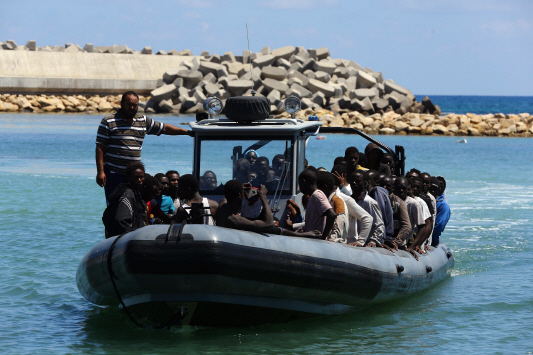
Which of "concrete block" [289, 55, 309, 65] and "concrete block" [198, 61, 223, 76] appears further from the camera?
"concrete block" [289, 55, 309, 65]

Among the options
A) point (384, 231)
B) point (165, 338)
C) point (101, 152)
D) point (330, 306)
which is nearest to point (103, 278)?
point (165, 338)

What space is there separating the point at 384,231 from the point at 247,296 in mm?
1982

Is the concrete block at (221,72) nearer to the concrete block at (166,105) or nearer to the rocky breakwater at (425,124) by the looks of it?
the concrete block at (166,105)

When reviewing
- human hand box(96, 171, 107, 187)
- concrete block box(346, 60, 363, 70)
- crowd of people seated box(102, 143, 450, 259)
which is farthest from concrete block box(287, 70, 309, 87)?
human hand box(96, 171, 107, 187)

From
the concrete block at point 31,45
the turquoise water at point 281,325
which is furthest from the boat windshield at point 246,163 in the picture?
the concrete block at point 31,45

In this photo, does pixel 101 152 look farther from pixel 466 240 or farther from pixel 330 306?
pixel 466 240

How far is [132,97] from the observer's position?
25.9 feet

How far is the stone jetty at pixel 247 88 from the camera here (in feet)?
154

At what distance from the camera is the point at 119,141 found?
800 cm

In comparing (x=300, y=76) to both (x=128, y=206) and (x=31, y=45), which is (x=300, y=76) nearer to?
(x=31, y=45)

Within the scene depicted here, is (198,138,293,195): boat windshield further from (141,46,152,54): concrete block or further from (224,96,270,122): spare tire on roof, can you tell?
(141,46,152,54): concrete block

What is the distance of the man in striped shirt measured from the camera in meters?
7.93

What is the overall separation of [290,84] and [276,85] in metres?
1.78

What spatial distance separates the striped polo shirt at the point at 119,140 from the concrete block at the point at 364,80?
4927 centimetres
